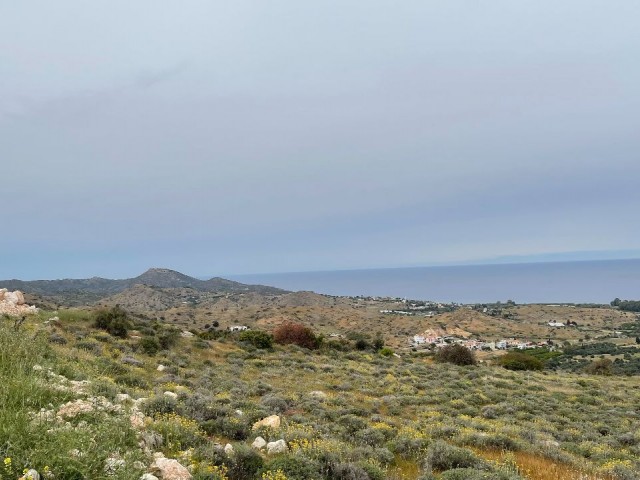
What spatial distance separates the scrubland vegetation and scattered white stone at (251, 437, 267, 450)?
0.56 ft

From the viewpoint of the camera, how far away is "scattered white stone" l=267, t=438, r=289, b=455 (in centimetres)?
768

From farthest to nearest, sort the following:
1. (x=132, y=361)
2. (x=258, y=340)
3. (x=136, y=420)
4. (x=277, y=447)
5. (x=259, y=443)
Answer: (x=258, y=340)
(x=132, y=361)
(x=259, y=443)
(x=277, y=447)
(x=136, y=420)

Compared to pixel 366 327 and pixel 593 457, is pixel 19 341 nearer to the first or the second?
pixel 593 457

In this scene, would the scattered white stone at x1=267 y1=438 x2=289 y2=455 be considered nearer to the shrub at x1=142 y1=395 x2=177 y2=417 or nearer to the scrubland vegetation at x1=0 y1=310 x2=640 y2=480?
the scrubland vegetation at x1=0 y1=310 x2=640 y2=480

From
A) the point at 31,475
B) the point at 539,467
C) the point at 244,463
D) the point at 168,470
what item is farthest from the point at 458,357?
the point at 31,475

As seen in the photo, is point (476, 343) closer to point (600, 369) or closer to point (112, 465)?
point (600, 369)

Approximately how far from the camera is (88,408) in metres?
6.32

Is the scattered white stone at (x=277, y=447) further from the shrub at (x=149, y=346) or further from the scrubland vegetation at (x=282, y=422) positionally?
the shrub at (x=149, y=346)

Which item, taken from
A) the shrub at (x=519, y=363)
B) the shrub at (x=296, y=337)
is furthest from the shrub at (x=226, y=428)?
the shrub at (x=519, y=363)

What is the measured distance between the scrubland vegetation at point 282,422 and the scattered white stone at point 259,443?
171mm

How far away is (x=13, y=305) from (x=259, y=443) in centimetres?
2380

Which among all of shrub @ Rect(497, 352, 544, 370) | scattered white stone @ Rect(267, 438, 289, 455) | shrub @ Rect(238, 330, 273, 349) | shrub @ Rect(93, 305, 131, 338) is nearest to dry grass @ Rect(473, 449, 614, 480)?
scattered white stone @ Rect(267, 438, 289, 455)

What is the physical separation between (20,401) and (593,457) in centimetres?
1252

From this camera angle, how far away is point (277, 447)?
305 inches
